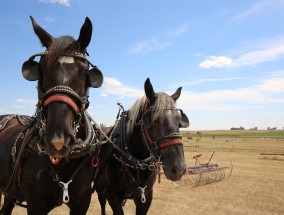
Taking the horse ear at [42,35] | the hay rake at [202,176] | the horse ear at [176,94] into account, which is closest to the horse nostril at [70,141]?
the horse ear at [42,35]

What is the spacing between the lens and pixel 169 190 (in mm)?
11273

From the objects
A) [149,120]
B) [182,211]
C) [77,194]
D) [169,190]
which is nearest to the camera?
[77,194]

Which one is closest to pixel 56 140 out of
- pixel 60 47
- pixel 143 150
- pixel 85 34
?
pixel 60 47

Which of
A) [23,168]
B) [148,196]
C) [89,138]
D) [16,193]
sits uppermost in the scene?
[89,138]

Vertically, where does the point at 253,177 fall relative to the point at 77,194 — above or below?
below

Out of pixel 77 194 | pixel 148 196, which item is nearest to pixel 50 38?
pixel 77 194

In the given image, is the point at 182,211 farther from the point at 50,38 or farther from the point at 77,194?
the point at 50,38

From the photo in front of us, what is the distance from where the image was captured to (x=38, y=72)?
8.42 ft

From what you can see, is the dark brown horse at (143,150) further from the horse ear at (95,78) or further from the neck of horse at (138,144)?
the horse ear at (95,78)

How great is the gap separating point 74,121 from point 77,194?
0.95m

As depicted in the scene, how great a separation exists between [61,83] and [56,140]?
512 mm

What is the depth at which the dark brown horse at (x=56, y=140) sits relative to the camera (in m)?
2.30

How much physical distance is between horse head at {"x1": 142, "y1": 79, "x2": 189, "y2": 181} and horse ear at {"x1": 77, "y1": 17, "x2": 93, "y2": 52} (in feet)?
5.43

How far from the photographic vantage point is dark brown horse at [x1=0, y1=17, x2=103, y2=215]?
230 cm
